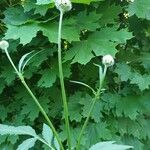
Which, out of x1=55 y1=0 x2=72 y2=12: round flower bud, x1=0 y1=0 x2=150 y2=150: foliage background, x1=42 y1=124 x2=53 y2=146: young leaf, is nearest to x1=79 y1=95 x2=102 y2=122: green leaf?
x1=0 y1=0 x2=150 y2=150: foliage background

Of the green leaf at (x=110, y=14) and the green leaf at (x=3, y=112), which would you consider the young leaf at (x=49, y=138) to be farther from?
A: the green leaf at (x=3, y=112)

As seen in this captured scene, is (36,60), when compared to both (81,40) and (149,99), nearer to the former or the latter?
(81,40)

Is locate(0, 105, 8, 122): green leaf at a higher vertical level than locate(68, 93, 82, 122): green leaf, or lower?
lower

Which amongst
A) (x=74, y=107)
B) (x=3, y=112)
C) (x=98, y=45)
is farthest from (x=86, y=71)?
(x=3, y=112)

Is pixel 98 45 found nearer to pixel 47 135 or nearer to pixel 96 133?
pixel 96 133

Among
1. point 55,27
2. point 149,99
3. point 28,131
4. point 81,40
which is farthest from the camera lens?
point 149,99

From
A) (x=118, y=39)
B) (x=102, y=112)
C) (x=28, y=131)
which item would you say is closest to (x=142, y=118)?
(x=102, y=112)

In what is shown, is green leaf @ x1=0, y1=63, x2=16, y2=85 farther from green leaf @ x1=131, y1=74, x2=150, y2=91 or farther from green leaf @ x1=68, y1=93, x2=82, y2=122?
green leaf @ x1=131, y1=74, x2=150, y2=91
